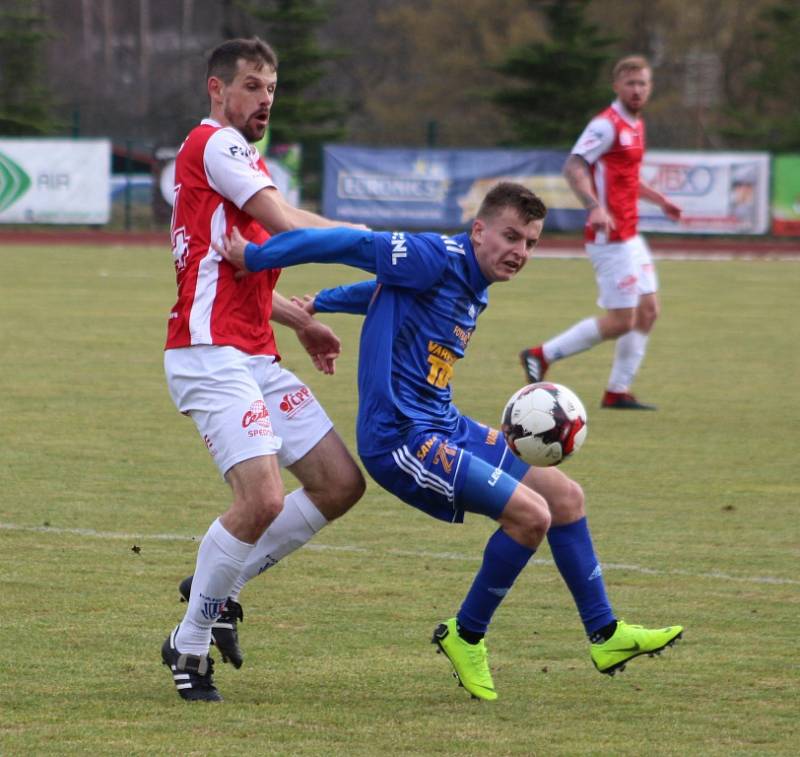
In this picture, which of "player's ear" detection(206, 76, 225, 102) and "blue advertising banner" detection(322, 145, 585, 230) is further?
"blue advertising banner" detection(322, 145, 585, 230)

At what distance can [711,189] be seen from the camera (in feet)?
99.1

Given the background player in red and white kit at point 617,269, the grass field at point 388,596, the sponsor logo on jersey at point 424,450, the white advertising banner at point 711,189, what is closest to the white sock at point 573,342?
the background player in red and white kit at point 617,269

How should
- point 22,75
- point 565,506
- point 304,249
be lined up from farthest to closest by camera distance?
point 22,75 → point 565,506 → point 304,249

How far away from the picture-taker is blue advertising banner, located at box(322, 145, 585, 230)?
30250mm

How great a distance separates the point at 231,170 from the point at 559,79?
35.7m

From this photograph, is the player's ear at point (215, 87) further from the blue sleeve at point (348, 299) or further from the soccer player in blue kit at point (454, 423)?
the blue sleeve at point (348, 299)

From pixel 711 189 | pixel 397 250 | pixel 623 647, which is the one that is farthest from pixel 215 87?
pixel 711 189

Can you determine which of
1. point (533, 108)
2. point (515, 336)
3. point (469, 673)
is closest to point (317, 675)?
point (469, 673)

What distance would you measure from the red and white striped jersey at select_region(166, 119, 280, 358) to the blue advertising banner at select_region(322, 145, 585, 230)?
81.6 feet

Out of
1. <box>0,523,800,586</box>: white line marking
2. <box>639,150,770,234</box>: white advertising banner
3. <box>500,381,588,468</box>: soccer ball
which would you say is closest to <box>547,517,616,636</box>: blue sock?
<box>500,381,588,468</box>: soccer ball

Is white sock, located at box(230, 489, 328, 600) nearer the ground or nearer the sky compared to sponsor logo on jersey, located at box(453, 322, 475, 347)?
nearer the ground

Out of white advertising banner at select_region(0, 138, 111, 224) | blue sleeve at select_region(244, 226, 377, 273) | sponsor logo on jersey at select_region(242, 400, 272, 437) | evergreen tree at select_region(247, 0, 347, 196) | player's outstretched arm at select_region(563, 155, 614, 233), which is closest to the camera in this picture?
blue sleeve at select_region(244, 226, 377, 273)

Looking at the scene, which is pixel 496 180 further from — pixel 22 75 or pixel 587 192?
pixel 587 192

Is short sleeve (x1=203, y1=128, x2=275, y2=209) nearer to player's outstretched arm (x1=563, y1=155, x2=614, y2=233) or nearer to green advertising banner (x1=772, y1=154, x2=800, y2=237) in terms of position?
player's outstretched arm (x1=563, y1=155, x2=614, y2=233)
